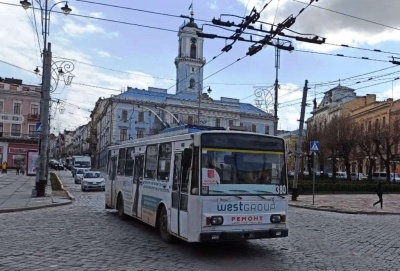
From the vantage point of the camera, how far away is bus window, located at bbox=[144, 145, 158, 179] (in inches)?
511

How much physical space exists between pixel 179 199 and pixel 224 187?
4.31 ft

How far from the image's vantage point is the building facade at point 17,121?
7694cm

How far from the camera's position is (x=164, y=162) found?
12203mm

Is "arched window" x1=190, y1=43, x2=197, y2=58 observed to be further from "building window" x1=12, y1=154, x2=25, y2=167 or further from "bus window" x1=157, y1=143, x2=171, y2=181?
"bus window" x1=157, y1=143, x2=171, y2=181

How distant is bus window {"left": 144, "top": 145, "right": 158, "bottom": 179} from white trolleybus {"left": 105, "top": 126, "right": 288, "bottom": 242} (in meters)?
1.11

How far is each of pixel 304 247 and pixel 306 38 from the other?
5.93 m

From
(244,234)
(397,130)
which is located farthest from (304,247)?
(397,130)

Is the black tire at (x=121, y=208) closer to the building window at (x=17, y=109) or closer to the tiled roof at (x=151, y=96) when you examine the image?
the building window at (x=17, y=109)

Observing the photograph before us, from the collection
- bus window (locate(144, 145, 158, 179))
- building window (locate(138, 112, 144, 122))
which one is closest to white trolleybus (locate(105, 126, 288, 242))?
bus window (locate(144, 145, 158, 179))

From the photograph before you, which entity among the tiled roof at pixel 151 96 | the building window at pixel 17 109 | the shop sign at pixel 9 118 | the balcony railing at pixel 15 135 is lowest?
the balcony railing at pixel 15 135

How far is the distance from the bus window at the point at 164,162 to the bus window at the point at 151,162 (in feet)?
1.33

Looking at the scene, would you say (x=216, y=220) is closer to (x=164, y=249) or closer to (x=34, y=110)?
(x=164, y=249)

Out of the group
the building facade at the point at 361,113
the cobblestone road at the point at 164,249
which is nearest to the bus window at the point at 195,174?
the cobblestone road at the point at 164,249

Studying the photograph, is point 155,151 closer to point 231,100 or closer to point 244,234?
point 244,234
